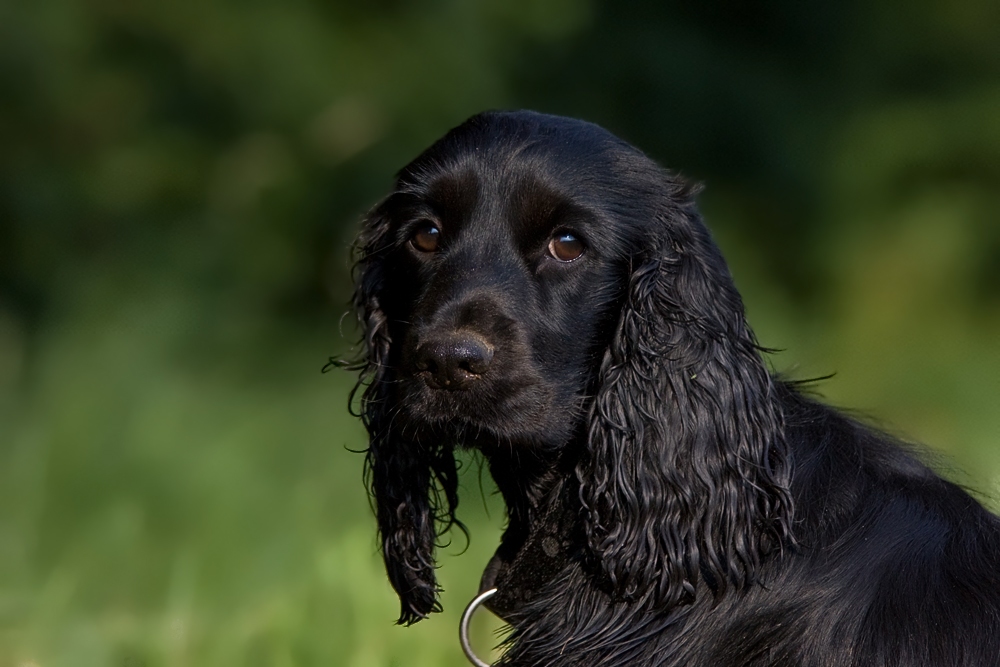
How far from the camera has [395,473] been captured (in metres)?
3.57

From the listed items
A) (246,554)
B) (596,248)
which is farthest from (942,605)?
(246,554)

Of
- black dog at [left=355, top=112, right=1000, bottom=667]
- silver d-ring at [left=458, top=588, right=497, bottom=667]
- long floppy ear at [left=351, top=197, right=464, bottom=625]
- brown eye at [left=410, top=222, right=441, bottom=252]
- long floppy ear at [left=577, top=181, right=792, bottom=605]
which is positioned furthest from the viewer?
long floppy ear at [left=351, top=197, right=464, bottom=625]

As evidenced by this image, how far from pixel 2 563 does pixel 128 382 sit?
2025 millimetres

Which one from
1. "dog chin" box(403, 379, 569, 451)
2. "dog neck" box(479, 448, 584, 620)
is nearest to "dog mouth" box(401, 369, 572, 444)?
"dog chin" box(403, 379, 569, 451)

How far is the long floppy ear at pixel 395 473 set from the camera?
11.6 ft

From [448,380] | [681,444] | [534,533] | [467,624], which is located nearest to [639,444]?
[681,444]

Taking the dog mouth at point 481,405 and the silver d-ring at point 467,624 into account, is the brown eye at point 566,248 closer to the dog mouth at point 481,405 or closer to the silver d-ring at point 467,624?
the dog mouth at point 481,405

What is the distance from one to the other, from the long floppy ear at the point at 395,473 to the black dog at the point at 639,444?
0.76 feet

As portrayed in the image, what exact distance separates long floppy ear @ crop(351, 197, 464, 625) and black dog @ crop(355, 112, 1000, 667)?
0.23 metres

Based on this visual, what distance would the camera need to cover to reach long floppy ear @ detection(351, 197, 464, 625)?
3549 mm

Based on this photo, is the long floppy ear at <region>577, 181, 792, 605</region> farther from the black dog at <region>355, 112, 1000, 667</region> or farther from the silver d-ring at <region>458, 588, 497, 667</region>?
the silver d-ring at <region>458, 588, 497, 667</region>

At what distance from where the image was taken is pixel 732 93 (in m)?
8.63

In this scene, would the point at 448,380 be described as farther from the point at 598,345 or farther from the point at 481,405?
the point at 598,345

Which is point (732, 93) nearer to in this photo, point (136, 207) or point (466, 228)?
point (136, 207)
